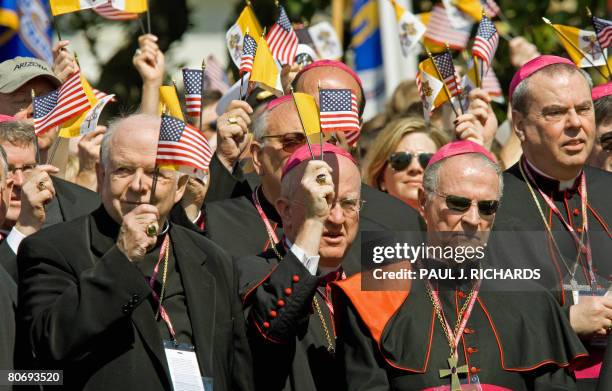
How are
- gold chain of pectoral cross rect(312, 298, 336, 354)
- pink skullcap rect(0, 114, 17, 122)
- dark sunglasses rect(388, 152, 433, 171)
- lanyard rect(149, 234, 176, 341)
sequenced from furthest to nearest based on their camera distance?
dark sunglasses rect(388, 152, 433, 171), pink skullcap rect(0, 114, 17, 122), gold chain of pectoral cross rect(312, 298, 336, 354), lanyard rect(149, 234, 176, 341)

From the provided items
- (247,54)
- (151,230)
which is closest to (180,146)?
(151,230)

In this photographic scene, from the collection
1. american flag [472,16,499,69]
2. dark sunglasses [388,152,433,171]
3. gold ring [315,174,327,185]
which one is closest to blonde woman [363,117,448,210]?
dark sunglasses [388,152,433,171]

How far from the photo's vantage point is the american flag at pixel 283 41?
10.0 m

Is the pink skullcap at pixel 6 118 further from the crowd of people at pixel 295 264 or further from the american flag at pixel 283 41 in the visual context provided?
the american flag at pixel 283 41

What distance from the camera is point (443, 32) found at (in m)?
11.6

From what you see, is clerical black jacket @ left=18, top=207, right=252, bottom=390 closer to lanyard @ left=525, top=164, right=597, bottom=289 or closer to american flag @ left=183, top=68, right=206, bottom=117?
american flag @ left=183, top=68, right=206, bottom=117

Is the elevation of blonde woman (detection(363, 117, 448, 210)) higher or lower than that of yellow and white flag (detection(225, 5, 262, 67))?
lower

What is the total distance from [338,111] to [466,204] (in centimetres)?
131

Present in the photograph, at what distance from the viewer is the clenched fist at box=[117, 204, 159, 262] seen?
6555 millimetres

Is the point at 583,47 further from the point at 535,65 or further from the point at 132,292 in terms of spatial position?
the point at 132,292

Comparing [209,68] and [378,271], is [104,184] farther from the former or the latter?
[209,68]

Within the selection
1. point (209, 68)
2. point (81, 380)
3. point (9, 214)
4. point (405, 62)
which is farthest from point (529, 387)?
point (405, 62)

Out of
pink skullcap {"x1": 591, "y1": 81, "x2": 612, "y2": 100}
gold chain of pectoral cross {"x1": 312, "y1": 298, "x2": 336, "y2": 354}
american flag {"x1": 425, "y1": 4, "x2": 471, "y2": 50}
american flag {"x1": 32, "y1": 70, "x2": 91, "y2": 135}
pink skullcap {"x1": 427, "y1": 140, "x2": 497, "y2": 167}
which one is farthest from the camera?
american flag {"x1": 425, "y1": 4, "x2": 471, "y2": 50}

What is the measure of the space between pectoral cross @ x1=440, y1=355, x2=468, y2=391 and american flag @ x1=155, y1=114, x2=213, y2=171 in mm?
1480
